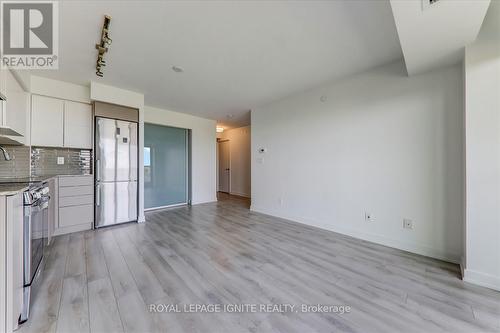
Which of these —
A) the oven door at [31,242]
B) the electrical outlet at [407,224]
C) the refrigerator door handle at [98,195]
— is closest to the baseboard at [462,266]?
the electrical outlet at [407,224]

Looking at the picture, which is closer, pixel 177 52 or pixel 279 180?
pixel 177 52

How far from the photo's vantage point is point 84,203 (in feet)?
10.7

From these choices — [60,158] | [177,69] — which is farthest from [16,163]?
[177,69]

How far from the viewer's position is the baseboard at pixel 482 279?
1.76 meters

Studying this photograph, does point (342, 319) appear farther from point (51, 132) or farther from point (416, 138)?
point (51, 132)

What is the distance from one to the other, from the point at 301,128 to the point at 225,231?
7.94 ft

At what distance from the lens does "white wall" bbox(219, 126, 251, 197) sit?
22.4 feet

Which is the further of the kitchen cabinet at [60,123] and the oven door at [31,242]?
the kitchen cabinet at [60,123]

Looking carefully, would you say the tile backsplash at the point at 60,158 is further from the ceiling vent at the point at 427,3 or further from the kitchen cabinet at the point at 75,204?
the ceiling vent at the point at 427,3

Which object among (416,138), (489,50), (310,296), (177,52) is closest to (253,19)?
(177,52)

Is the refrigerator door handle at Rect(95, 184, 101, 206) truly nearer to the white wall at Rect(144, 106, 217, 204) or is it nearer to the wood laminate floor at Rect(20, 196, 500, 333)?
the wood laminate floor at Rect(20, 196, 500, 333)

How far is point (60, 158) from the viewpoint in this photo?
10.8 feet

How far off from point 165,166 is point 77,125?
1.93 metres

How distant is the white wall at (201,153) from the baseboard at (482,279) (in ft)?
16.9
